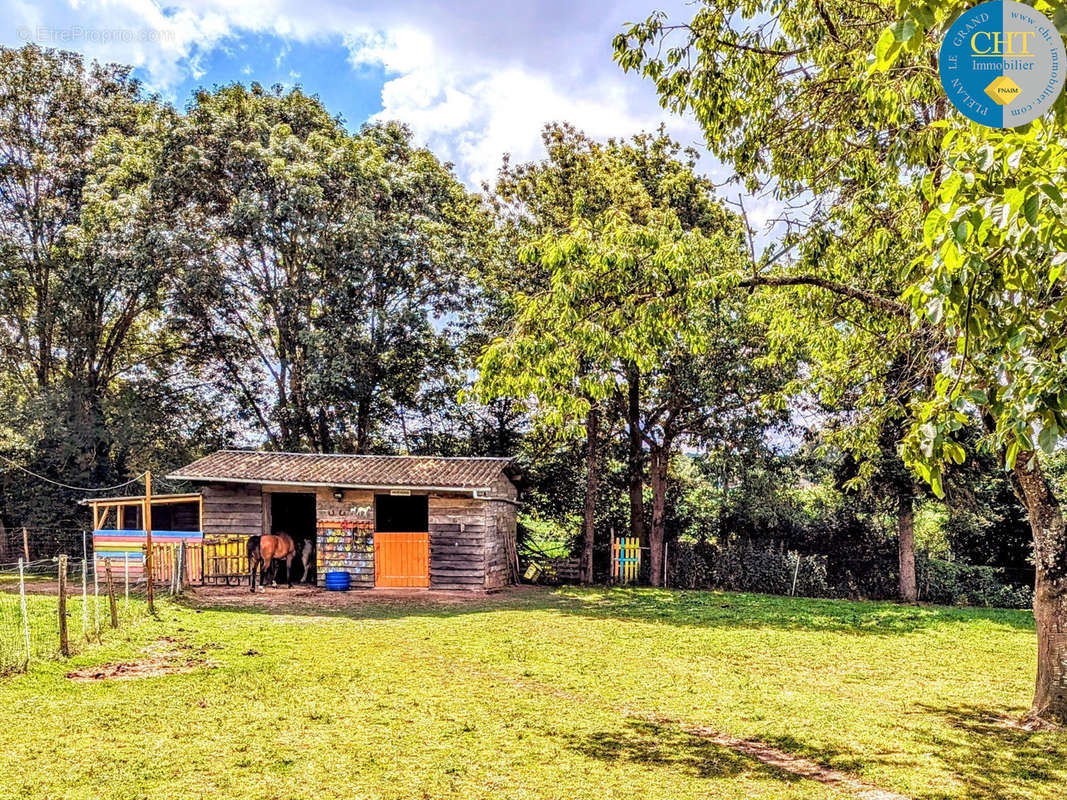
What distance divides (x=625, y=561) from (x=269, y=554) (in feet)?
31.3

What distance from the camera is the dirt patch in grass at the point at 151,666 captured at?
8.71m

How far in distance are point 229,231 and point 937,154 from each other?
2047cm

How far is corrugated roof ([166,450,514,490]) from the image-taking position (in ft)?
59.9

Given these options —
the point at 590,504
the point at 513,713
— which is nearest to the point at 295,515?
the point at 590,504

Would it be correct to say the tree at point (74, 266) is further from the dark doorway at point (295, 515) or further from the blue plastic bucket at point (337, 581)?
→ the blue plastic bucket at point (337, 581)

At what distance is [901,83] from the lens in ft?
20.6

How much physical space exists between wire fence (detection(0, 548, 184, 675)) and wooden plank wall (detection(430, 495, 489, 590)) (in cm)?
555

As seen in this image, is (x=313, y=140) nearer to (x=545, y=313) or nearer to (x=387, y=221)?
(x=387, y=221)

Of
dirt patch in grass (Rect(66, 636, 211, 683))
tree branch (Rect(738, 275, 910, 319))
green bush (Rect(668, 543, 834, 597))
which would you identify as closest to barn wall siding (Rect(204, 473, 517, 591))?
green bush (Rect(668, 543, 834, 597))

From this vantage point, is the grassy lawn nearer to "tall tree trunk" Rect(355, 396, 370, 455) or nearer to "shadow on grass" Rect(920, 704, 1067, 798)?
"shadow on grass" Rect(920, 704, 1067, 798)

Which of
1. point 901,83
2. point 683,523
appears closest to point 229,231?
point 683,523

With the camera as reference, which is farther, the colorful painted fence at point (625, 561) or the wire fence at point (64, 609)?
the colorful painted fence at point (625, 561)

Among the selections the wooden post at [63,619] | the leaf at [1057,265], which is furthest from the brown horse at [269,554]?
the leaf at [1057,265]

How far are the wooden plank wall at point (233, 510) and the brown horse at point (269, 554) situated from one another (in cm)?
52
